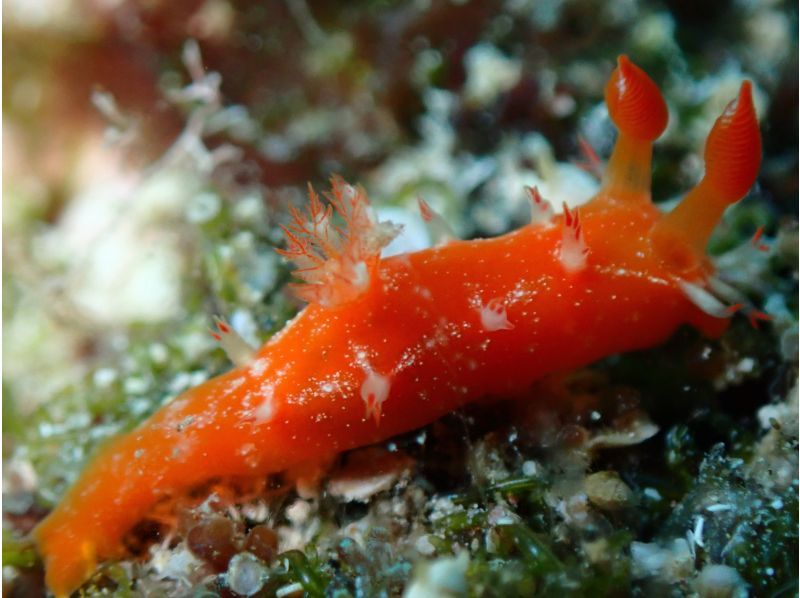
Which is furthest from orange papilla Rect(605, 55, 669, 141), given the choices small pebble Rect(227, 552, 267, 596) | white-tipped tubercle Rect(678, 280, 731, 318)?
small pebble Rect(227, 552, 267, 596)

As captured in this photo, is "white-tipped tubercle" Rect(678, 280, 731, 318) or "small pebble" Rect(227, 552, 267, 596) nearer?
"small pebble" Rect(227, 552, 267, 596)

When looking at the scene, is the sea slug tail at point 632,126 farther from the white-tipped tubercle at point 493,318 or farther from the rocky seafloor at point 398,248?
the white-tipped tubercle at point 493,318

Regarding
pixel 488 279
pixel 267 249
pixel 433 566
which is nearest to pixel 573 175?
pixel 488 279

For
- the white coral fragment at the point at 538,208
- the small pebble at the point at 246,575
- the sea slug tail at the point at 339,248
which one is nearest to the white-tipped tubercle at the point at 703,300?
the white coral fragment at the point at 538,208

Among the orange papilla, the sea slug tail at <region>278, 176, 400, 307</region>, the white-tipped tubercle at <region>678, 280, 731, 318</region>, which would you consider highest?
the orange papilla

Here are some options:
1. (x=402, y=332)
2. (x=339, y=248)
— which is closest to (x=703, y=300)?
(x=402, y=332)

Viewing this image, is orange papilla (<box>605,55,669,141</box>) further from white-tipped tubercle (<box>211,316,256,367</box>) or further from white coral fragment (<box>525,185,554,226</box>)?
white-tipped tubercle (<box>211,316,256,367</box>)
